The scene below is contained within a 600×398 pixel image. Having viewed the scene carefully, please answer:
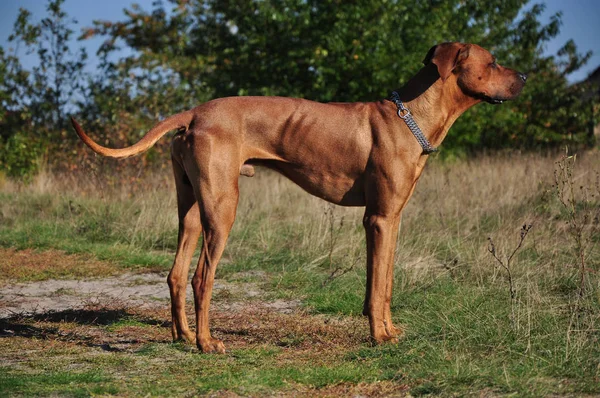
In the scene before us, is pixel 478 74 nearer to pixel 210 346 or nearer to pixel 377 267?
pixel 377 267

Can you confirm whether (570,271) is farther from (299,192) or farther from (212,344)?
(299,192)

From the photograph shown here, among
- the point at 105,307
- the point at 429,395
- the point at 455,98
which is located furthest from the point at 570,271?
the point at 105,307

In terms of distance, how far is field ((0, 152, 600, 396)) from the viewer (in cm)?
422

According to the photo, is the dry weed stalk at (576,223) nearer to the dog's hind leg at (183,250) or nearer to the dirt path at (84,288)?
the dirt path at (84,288)

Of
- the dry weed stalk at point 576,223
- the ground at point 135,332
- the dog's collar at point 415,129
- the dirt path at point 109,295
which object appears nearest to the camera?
the ground at point 135,332

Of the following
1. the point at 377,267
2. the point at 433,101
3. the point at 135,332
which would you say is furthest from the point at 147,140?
the point at 433,101

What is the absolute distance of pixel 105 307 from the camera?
6.34m

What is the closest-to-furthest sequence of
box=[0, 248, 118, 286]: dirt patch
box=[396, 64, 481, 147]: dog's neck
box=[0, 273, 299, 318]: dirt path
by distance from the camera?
box=[396, 64, 481, 147]: dog's neck → box=[0, 273, 299, 318]: dirt path → box=[0, 248, 118, 286]: dirt patch

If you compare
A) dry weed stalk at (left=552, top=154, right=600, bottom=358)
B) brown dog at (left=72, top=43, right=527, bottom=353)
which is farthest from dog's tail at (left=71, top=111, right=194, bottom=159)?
dry weed stalk at (left=552, top=154, right=600, bottom=358)

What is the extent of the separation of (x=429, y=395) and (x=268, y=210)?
686cm

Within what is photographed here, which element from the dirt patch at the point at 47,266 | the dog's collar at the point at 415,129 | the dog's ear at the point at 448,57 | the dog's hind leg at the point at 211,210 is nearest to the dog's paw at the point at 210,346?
the dog's hind leg at the point at 211,210

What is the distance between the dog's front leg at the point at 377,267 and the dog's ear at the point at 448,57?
41.4 inches

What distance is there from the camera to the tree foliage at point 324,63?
1555cm

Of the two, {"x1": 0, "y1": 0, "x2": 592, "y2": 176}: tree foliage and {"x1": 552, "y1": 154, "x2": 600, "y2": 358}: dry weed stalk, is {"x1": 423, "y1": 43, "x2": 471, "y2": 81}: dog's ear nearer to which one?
{"x1": 552, "y1": 154, "x2": 600, "y2": 358}: dry weed stalk
